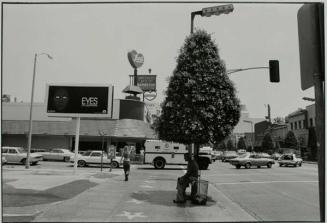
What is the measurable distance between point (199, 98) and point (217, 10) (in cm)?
383

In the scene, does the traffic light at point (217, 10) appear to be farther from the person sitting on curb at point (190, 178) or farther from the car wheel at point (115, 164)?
the car wheel at point (115, 164)

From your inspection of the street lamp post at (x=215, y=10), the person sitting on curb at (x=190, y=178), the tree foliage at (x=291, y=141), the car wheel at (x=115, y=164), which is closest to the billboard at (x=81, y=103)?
the person sitting on curb at (x=190, y=178)

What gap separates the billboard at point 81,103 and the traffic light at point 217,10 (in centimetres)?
1298

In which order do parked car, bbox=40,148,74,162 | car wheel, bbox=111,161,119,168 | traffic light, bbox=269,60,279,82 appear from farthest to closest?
parked car, bbox=40,148,74,162
car wheel, bbox=111,161,119,168
traffic light, bbox=269,60,279,82

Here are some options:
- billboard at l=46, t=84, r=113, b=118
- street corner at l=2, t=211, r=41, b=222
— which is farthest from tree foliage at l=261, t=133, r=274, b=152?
street corner at l=2, t=211, r=41, b=222

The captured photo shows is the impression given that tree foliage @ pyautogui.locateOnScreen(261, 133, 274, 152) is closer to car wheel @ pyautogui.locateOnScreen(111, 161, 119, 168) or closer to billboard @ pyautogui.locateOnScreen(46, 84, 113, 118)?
car wheel @ pyautogui.locateOnScreen(111, 161, 119, 168)

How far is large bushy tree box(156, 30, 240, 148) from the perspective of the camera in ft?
37.2

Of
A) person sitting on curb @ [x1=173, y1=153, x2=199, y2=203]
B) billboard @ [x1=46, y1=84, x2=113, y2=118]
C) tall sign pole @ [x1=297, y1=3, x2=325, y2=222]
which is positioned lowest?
person sitting on curb @ [x1=173, y1=153, x2=199, y2=203]

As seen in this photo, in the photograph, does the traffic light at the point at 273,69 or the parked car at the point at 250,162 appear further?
the parked car at the point at 250,162

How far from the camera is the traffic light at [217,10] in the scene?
25.1ft

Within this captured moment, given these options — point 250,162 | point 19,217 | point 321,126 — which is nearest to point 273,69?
point 321,126

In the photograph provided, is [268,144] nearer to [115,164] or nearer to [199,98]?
[115,164]

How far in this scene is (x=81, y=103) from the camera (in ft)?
69.2

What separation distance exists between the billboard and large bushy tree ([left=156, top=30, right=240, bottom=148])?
9.39m
